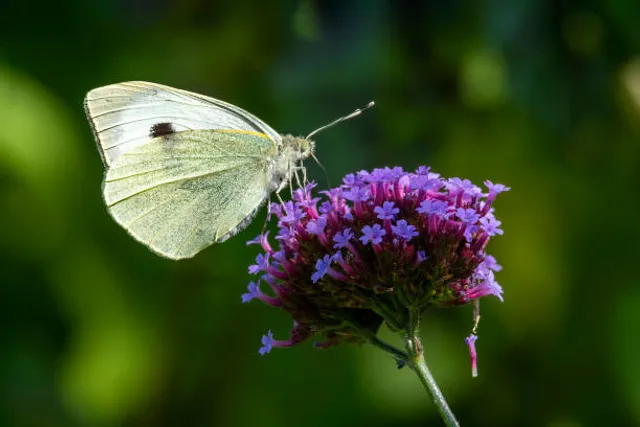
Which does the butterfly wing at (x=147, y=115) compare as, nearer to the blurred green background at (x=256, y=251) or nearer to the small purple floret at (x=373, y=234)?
the small purple floret at (x=373, y=234)

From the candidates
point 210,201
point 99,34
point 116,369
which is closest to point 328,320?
point 210,201

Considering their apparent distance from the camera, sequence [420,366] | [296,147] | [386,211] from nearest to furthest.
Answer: [420,366] < [386,211] < [296,147]

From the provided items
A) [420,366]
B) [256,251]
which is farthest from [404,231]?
[256,251]

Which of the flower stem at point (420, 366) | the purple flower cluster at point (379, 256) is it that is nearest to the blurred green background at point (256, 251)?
the purple flower cluster at point (379, 256)

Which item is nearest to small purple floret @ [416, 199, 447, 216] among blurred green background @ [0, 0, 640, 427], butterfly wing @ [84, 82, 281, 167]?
butterfly wing @ [84, 82, 281, 167]

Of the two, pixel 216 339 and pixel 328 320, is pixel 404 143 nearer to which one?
pixel 216 339

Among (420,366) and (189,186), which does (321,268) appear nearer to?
(420,366)
